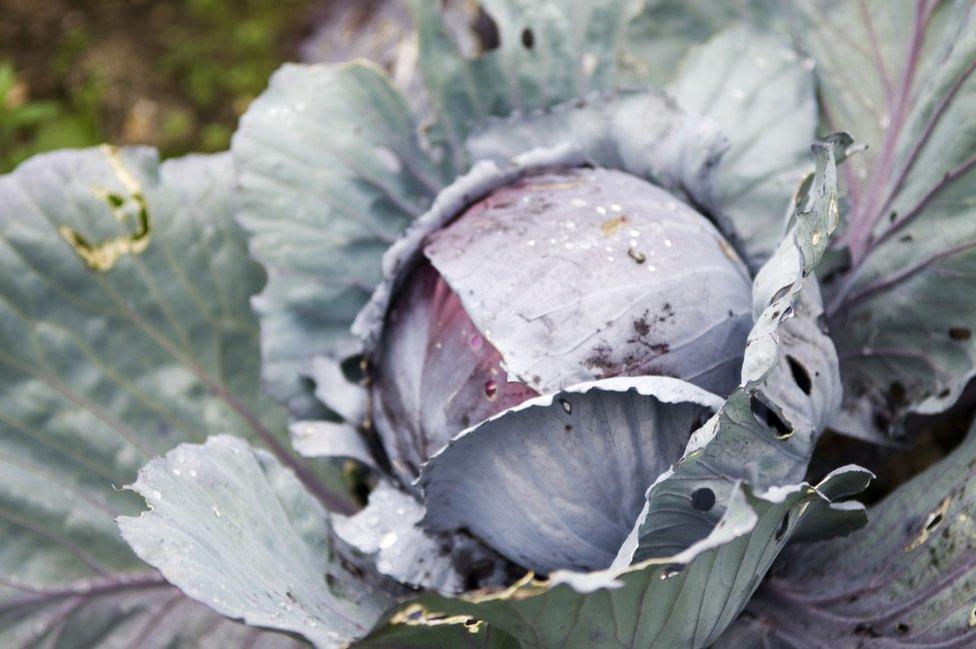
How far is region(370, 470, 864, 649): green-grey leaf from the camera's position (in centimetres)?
78

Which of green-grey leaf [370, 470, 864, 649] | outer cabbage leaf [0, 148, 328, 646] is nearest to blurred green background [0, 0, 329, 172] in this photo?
outer cabbage leaf [0, 148, 328, 646]

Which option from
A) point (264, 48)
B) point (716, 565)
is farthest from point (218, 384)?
point (264, 48)

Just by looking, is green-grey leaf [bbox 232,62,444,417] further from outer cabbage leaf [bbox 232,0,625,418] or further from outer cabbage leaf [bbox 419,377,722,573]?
outer cabbage leaf [bbox 419,377,722,573]

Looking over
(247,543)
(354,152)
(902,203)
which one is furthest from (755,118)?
(247,543)

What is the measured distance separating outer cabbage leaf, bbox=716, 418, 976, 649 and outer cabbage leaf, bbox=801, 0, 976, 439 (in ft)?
0.40

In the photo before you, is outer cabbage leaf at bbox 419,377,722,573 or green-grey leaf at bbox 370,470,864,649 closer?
green-grey leaf at bbox 370,470,864,649

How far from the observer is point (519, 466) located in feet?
3.21

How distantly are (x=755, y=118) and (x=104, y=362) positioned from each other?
862mm

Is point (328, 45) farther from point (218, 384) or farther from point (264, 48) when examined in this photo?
point (218, 384)

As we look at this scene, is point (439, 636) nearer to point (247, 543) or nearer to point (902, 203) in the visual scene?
point (247, 543)

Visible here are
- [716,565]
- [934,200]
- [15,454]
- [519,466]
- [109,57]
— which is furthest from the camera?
[109,57]

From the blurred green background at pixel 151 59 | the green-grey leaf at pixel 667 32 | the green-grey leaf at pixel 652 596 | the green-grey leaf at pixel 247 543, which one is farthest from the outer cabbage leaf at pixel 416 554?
the blurred green background at pixel 151 59

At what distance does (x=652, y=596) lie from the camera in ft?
2.75

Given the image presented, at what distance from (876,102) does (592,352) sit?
622mm
